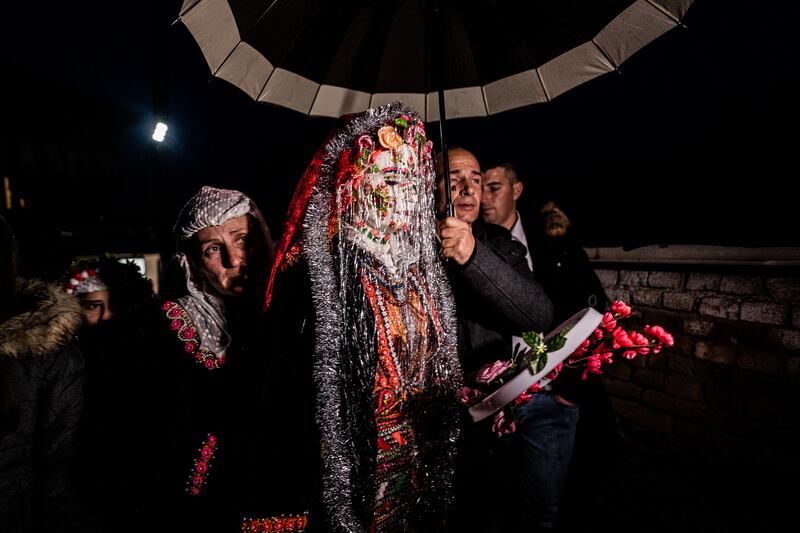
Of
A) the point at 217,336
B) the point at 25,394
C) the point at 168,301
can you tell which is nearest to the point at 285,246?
the point at 217,336

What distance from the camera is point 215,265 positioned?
2.00 meters

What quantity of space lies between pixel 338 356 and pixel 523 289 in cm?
91

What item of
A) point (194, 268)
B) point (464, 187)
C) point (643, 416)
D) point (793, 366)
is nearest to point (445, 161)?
point (464, 187)

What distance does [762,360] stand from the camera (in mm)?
3189

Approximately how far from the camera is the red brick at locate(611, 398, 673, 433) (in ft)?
12.5

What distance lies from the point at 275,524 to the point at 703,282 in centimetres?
402

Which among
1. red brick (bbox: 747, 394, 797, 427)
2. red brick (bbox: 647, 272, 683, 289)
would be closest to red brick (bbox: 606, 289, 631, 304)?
red brick (bbox: 647, 272, 683, 289)

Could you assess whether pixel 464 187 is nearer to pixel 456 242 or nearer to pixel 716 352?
pixel 456 242

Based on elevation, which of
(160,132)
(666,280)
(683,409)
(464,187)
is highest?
(160,132)

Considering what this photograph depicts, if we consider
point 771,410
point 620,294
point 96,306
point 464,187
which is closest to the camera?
point 464,187

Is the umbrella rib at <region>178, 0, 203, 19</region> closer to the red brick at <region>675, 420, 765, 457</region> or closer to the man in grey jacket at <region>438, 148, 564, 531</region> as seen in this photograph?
the man in grey jacket at <region>438, 148, 564, 531</region>

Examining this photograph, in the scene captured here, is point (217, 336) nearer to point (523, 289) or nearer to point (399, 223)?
point (399, 223)

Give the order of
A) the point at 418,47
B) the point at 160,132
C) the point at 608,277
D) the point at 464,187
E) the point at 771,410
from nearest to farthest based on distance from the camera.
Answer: the point at 418,47 < the point at 464,187 < the point at 771,410 < the point at 608,277 < the point at 160,132

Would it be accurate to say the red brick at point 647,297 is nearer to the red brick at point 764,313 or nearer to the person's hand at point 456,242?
the red brick at point 764,313
